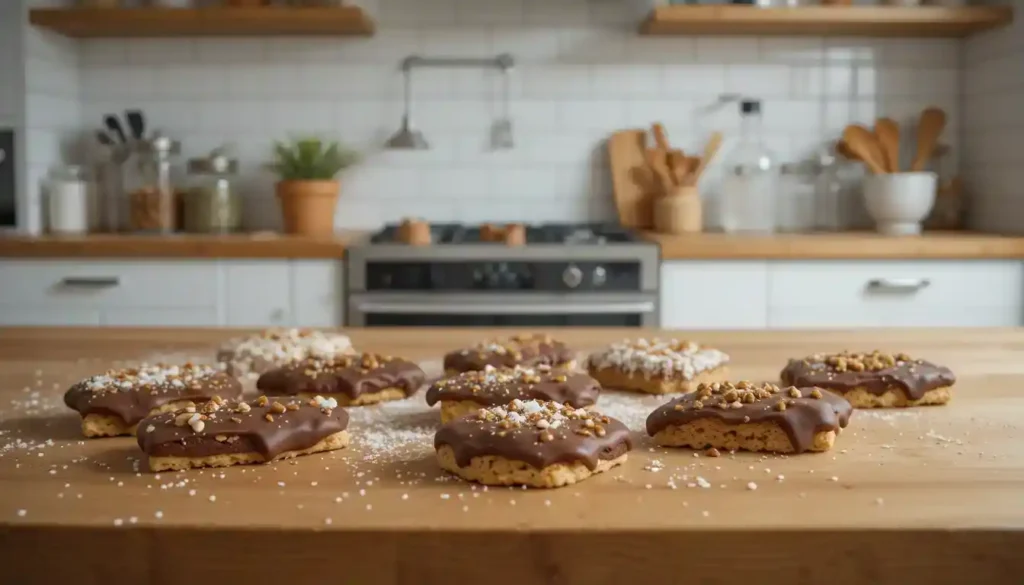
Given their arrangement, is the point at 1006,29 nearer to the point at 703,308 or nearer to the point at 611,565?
the point at 703,308

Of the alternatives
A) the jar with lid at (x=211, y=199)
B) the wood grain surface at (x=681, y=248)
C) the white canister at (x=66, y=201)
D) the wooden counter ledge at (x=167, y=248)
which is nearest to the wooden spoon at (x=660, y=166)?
the wood grain surface at (x=681, y=248)

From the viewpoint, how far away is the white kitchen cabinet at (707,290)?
9.78 ft

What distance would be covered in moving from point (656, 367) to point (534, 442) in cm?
50

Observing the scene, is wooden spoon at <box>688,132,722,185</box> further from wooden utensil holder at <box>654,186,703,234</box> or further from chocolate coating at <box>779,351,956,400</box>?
chocolate coating at <box>779,351,956,400</box>

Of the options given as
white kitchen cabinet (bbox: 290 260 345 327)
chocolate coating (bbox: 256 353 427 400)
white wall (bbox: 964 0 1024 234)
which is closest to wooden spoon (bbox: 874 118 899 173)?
white wall (bbox: 964 0 1024 234)

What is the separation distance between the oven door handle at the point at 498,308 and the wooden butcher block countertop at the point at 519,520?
5.69 feet

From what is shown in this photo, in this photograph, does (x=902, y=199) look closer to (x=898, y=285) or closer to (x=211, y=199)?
(x=898, y=285)

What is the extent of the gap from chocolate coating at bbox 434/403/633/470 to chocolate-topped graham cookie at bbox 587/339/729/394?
394mm

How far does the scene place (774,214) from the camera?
365cm

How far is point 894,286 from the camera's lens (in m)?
2.98

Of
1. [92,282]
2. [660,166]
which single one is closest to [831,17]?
[660,166]

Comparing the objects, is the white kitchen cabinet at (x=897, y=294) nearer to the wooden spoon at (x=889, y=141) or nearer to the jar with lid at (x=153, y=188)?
the wooden spoon at (x=889, y=141)

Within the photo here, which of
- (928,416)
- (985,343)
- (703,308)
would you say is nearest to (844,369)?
(928,416)

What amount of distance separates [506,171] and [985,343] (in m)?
2.06
